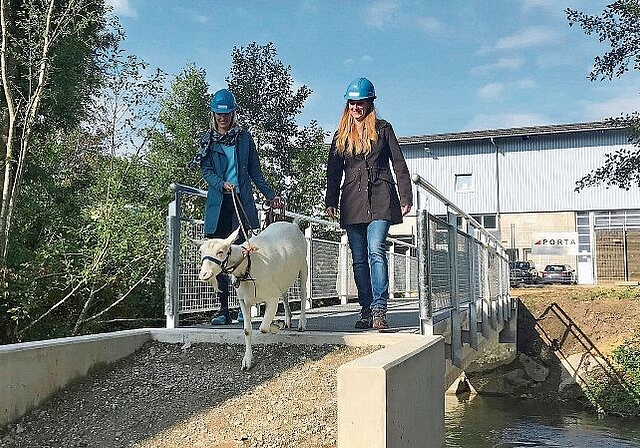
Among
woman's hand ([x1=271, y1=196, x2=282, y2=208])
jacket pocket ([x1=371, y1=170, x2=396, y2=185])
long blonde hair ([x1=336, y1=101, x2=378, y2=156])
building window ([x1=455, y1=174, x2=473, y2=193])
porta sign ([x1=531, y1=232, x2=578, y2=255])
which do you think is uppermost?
building window ([x1=455, y1=174, x2=473, y2=193])

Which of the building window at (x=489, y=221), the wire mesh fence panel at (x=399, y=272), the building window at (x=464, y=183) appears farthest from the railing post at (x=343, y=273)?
the building window at (x=464, y=183)

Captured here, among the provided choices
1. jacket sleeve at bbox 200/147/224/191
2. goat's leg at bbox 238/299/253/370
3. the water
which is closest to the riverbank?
the water

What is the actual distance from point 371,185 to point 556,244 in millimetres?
30311

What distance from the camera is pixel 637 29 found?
19984 mm

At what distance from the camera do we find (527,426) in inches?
675

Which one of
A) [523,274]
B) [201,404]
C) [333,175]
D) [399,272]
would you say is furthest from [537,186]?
[201,404]

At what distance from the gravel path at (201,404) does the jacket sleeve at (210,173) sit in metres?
1.46

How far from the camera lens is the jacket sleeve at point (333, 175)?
21.7 ft

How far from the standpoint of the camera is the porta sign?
33781mm

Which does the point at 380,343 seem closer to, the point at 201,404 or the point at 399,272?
the point at 201,404

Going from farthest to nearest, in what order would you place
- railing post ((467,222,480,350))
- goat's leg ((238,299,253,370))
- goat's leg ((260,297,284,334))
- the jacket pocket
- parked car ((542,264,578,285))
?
parked car ((542,264,578,285)) → railing post ((467,222,480,350)) → the jacket pocket → goat's leg ((260,297,284,334)) → goat's leg ((238,299,253,370))

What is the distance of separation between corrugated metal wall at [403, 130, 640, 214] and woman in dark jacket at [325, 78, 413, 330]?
105 feet

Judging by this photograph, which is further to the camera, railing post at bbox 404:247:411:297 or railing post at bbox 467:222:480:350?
railing post at bbox 404:247:411:297

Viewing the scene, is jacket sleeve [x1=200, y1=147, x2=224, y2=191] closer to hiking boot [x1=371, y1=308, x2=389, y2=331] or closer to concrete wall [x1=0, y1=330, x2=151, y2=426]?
concrete wall [x1=0, y1=330, x2=151, y2=426]
